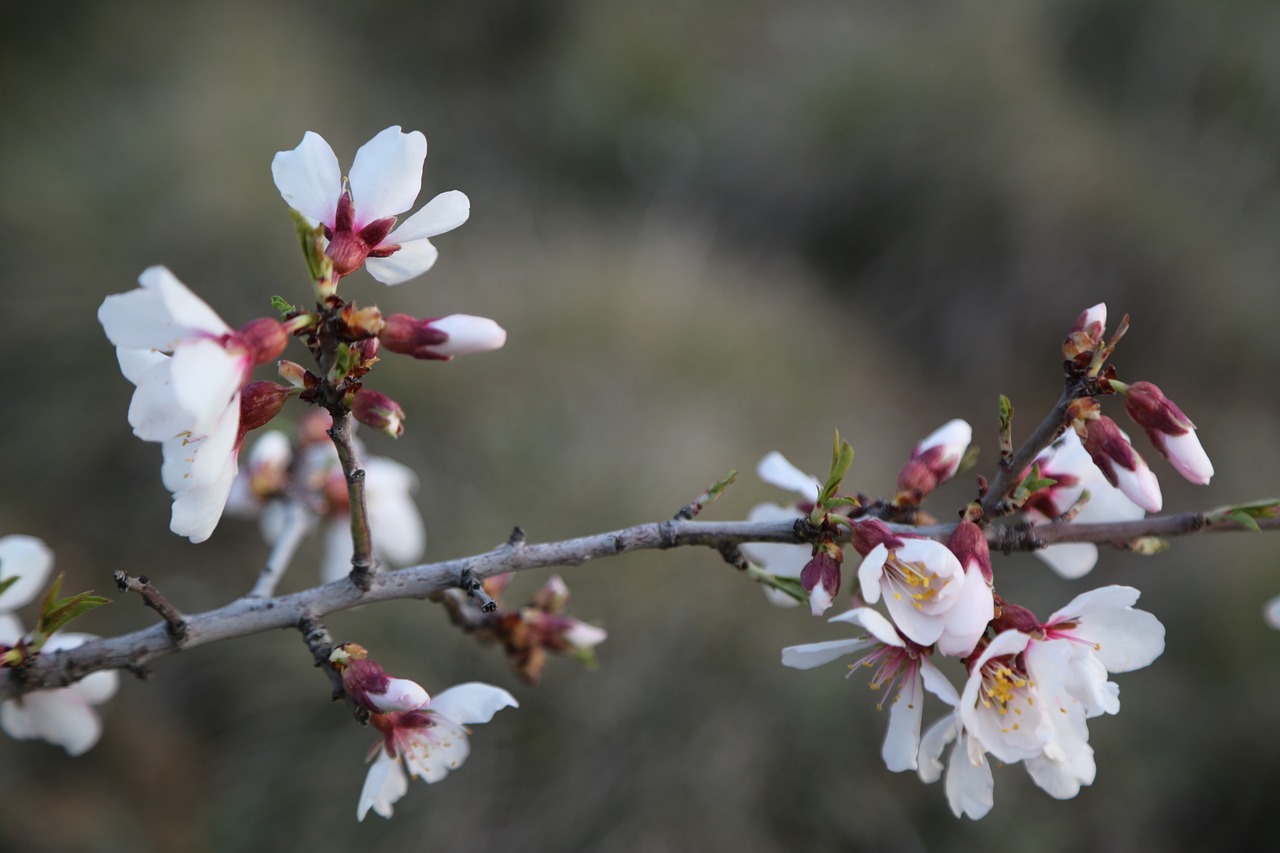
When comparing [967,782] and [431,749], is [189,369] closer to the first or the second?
[431,749]

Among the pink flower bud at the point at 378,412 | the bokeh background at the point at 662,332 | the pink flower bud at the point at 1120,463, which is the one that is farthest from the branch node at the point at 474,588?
the bokeh background at the point at 662,332

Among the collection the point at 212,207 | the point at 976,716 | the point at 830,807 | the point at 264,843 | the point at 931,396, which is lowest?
the point at 264,843

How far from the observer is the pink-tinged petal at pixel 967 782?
2.18 ft

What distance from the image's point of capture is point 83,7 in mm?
4254

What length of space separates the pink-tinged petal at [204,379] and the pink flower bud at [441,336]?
0.34 feet

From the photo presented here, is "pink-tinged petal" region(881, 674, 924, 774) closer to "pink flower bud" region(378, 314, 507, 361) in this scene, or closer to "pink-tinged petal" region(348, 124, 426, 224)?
"pink flower bud" region(378, 314, 507, 361)

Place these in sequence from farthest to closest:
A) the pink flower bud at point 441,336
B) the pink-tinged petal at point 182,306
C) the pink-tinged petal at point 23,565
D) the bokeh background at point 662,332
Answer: the bokeh background at point 662,332, the pink-tinged petal at point 23,565, the pink flower bud at point 441,336, the pink-tinged petal at point 182,306

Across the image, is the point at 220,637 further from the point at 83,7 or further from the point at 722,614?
the point at 83,7

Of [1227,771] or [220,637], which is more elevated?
[220,637]

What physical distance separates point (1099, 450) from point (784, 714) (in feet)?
6.79

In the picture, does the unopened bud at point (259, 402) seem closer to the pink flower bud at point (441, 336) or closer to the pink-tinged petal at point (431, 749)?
the pink flower bud at point (441, 336)

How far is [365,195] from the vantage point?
0.62 m

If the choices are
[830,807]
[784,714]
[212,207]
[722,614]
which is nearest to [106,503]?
[212,207]

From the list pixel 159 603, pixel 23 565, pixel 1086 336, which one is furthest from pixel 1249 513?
pixel 23 565
